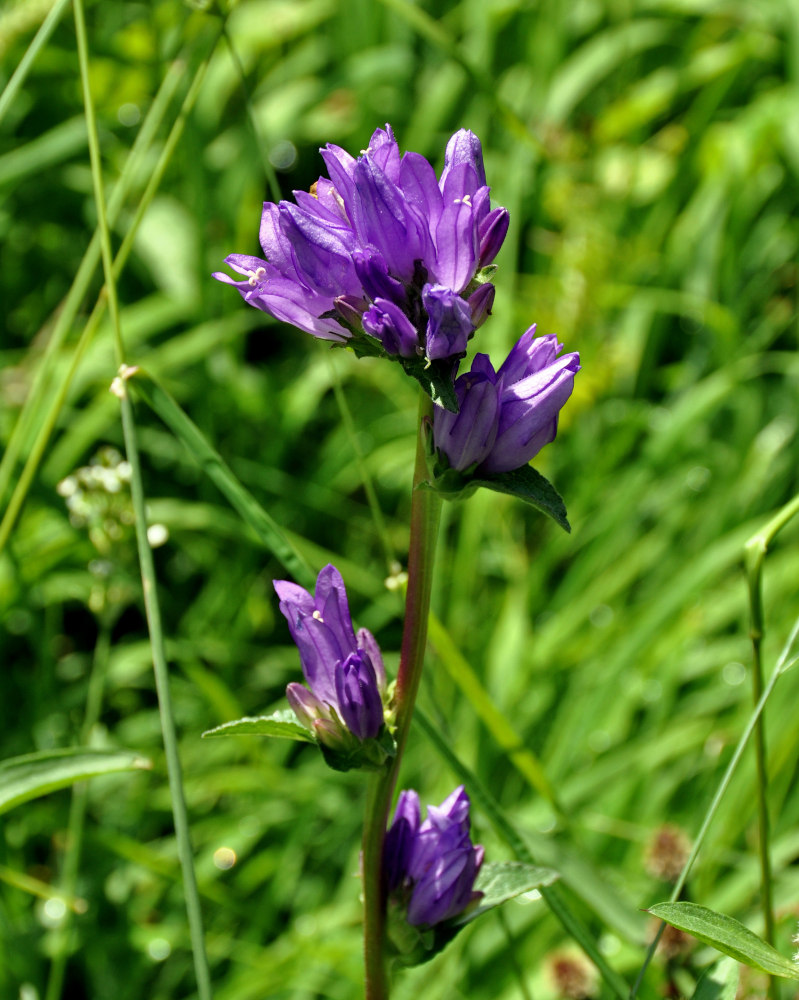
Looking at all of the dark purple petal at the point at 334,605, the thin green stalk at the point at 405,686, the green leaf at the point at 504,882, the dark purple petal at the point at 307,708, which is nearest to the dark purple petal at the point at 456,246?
the thin green stalk at the point at 405,686

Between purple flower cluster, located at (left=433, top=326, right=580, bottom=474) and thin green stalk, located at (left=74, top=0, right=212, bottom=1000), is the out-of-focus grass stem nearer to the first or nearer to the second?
purple flower cluster, located at (left=433, top=326, right=580, bottom=474)

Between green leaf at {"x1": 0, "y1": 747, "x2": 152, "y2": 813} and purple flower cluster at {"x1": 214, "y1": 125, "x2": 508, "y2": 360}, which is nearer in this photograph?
purple flower cluster at {"x1": 214, "y1": 125, "x2": 508, "y2": 360}

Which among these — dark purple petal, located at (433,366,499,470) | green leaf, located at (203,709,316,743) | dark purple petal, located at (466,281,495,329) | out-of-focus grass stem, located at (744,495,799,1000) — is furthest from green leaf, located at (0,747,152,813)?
out-of-focus grass stem, located at (744,495,799,1000)

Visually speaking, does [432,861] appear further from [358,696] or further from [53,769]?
[53,769]

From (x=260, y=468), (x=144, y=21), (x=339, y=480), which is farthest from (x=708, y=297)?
(x=144, y=21)

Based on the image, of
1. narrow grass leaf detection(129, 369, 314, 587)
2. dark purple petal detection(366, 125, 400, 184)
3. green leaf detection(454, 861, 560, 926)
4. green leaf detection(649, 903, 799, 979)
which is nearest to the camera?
green leaf detection(649, 903, 799, 979)

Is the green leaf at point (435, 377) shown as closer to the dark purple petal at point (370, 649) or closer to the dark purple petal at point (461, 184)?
the dark purple petal at point (461, 184)
